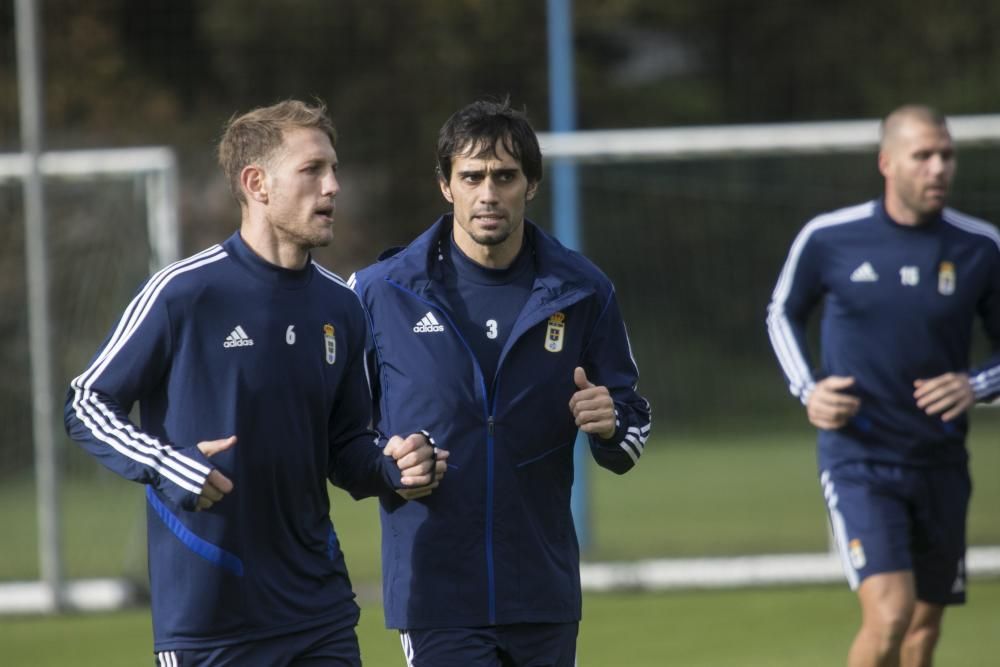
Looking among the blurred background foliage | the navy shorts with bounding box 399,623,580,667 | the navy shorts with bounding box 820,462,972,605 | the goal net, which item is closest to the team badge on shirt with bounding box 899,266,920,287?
the navy shorts with bounding box 820,462,972,605

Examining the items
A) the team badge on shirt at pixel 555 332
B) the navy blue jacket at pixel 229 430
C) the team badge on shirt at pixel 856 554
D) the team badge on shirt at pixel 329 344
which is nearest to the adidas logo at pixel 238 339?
the navy blue jacket at pixel 229 430

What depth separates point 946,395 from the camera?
6.55m

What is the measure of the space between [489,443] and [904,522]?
7.58 ft

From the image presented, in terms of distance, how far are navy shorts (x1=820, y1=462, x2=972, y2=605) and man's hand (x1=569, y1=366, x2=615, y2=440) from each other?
2048 mm

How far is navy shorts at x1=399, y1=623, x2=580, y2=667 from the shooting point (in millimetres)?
5000

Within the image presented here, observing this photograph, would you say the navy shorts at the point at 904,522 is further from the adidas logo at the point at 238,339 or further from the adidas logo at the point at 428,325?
the adidas logo at the point at 238,339

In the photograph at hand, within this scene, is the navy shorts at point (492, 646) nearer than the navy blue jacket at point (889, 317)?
Yes

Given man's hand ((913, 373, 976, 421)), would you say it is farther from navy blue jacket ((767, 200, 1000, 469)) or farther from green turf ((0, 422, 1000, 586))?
green turf ((0, 422, 1000, 586))

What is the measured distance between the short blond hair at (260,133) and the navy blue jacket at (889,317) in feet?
8.75

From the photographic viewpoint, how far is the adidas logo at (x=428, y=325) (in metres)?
5.13

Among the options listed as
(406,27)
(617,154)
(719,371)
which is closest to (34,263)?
(617,154)

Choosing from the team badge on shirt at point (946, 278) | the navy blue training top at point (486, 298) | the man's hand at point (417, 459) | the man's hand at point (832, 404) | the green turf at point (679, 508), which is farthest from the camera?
the green turf at point (679, 508)

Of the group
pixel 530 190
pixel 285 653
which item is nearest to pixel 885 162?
pixel 530 190

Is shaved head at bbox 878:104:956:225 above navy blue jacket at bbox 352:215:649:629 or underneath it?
above
